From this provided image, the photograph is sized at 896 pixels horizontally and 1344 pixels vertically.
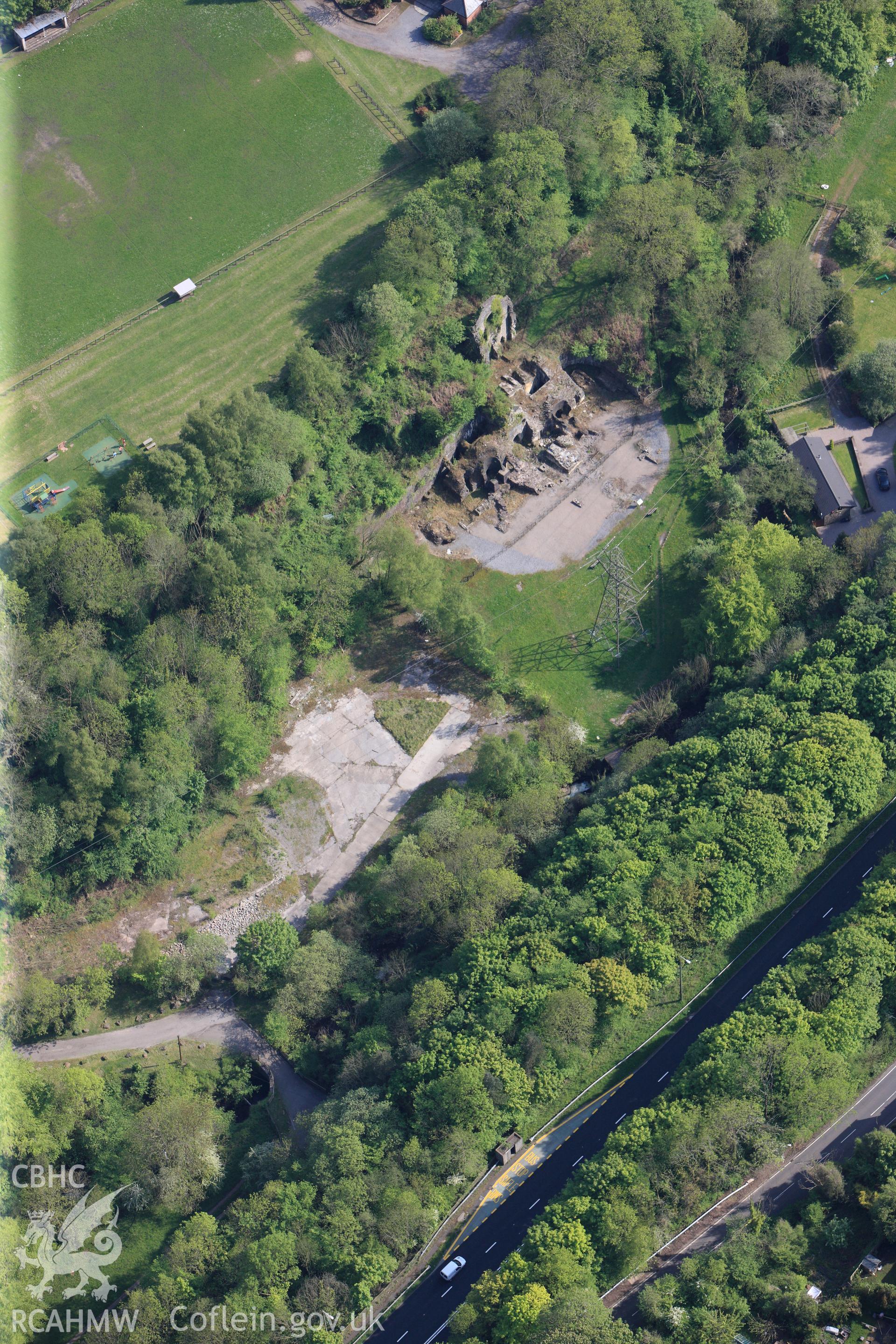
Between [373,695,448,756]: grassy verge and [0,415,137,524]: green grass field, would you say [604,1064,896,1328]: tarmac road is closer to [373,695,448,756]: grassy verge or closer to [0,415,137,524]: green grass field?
[373,695,448,756]: grassy verge

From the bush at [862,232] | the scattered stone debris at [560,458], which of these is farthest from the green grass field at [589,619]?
the bush at [862,232]

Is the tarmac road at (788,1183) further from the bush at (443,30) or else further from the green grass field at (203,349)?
the bush at (443,30)

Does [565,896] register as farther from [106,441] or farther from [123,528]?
[106,441]

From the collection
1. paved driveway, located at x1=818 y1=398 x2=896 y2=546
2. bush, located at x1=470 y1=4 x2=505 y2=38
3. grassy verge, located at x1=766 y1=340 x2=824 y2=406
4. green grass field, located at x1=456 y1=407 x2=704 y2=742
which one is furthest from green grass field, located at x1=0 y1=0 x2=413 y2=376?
paved driveway, located at x1=818 y1=398 x2=896 y2=546

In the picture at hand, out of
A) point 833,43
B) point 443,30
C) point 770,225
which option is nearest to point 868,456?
point 770,225

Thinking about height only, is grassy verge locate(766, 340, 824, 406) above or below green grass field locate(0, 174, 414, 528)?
below

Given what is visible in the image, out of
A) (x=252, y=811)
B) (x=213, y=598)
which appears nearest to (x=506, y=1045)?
(x=252, y=811)
